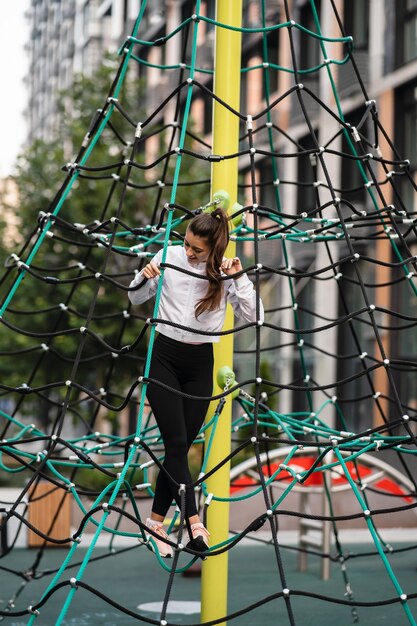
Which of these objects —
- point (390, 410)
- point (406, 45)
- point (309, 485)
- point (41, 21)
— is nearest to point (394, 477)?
point (309, 485)

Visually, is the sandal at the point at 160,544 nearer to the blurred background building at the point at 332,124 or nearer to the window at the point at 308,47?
the blurred background building at the point at 332,124

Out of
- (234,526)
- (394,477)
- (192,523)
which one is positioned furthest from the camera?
(234,526)

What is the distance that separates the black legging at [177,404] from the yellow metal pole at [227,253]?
340 millimetres

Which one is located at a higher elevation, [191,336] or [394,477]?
[394,477]

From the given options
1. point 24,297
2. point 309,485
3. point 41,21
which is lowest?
point 309,485

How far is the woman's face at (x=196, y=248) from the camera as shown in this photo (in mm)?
3779

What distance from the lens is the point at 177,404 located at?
3.80m

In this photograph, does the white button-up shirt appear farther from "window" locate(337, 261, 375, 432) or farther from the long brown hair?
"window" locate(337, 261, 375, 432)

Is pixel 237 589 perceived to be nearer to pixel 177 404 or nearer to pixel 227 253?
pixel 227 253

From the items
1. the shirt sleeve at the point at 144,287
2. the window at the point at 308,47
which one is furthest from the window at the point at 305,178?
the shirt sleeve at the point at 144,287

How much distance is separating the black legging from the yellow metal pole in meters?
0.34

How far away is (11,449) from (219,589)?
1.06 meters

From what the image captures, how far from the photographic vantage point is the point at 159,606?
18.2ft

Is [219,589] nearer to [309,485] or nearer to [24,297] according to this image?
[309,485]
